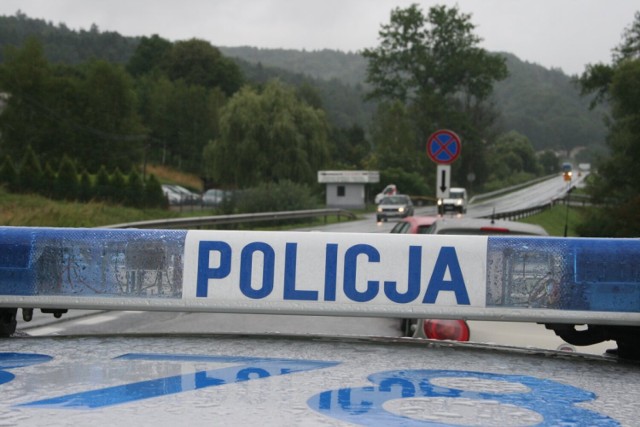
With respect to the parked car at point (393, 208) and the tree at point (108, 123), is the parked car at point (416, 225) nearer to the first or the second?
the parked car at point (393, 208)

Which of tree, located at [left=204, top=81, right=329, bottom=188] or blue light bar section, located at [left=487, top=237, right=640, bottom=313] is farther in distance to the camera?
tree, located at [left=204, top=81, right=329, bottom=188]

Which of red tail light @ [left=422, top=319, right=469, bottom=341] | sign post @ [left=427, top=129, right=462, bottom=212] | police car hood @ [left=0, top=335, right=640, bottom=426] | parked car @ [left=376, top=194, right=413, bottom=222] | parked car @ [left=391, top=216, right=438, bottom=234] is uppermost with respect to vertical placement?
sign post @ [left=427, top=129, right=462, bottom=212]

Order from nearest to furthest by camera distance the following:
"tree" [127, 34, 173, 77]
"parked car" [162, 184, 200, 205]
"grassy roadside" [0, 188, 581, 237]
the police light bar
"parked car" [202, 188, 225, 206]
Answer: the police light bar → "grassy roadside" [0, 188, 581, 237] → "parked car" [162, 184, 200, 205] → "parked car" [202, 188, 225, 206] → "tree" [127, 34, 173, 77]

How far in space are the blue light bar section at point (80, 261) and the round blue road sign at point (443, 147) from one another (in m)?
16.5

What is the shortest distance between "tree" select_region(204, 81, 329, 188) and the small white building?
9149 millimetres

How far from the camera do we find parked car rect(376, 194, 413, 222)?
6044 centimetres

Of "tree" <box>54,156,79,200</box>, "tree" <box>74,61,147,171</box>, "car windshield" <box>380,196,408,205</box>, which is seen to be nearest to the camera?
"tree" <box>54,156,79,200</box>

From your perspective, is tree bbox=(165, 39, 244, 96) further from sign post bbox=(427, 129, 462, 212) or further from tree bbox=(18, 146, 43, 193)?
sign post bbox=(427, 129, 462, 212)

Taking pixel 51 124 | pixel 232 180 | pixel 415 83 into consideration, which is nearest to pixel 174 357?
pixel 232 180

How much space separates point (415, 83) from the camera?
334ft

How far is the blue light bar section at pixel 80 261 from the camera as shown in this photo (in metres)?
5.75

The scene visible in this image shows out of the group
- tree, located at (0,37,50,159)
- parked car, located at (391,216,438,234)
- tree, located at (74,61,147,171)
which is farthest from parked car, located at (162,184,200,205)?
parked car, located at (391,216,438,234)

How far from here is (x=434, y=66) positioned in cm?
10075

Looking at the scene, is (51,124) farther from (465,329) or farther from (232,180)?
(465,329)
